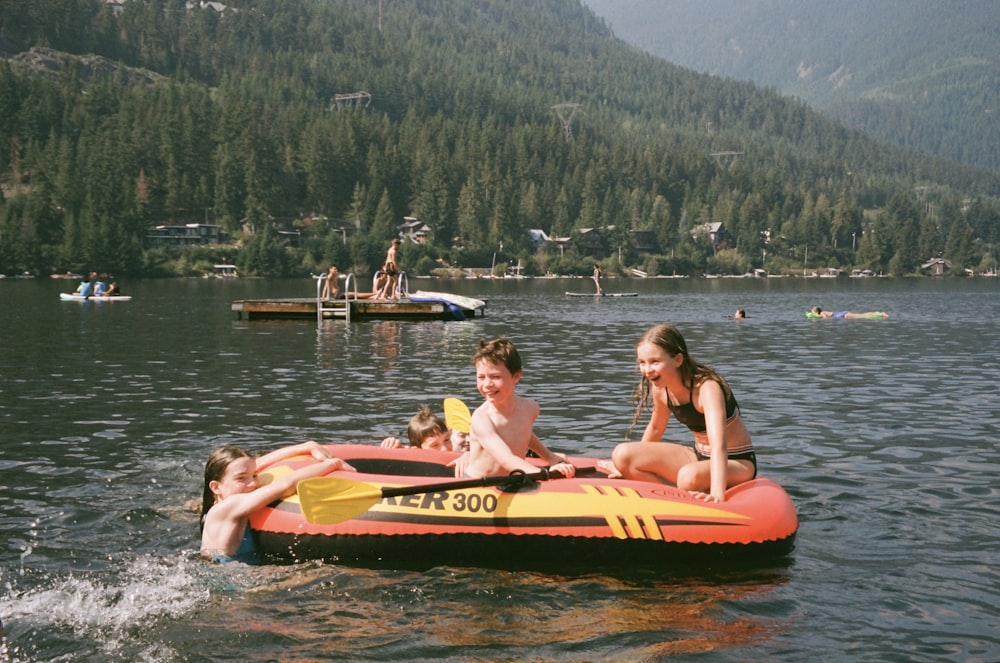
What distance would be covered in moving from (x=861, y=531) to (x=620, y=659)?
4178 mm

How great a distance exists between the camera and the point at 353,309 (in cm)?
4178

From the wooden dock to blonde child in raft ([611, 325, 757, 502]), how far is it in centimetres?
3159

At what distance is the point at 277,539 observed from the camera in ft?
31.8

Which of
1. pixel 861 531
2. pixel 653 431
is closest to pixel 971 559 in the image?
pixel 861 531

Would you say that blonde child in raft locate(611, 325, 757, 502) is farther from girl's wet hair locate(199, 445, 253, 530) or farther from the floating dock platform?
the floating dock platform

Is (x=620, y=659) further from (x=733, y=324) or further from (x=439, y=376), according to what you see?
(x=733, y=324)

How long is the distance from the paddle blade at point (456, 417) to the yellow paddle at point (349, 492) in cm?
317

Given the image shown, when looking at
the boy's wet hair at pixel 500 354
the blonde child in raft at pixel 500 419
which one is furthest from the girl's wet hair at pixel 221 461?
the boy's wet hair at pixel 500 354

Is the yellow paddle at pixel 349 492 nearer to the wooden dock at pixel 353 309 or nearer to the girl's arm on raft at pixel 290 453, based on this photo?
the girl's arm on raft at pixel 290 453

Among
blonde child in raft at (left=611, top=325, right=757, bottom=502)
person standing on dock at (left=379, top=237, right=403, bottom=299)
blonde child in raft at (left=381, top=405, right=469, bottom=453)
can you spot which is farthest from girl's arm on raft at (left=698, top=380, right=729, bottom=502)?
person standing on dock at (left=379, top=237, right=403, bottom=299)

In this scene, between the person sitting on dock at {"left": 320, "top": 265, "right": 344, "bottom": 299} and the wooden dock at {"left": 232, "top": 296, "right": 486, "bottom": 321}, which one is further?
the person sitting on dock at {"left": 320, "top": 265, "right": 344, "bottom": 299}

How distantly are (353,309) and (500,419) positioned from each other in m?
32.4

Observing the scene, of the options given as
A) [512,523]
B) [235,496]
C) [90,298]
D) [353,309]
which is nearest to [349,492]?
[235,496]

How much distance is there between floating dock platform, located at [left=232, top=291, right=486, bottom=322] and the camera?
41625 millimetres
